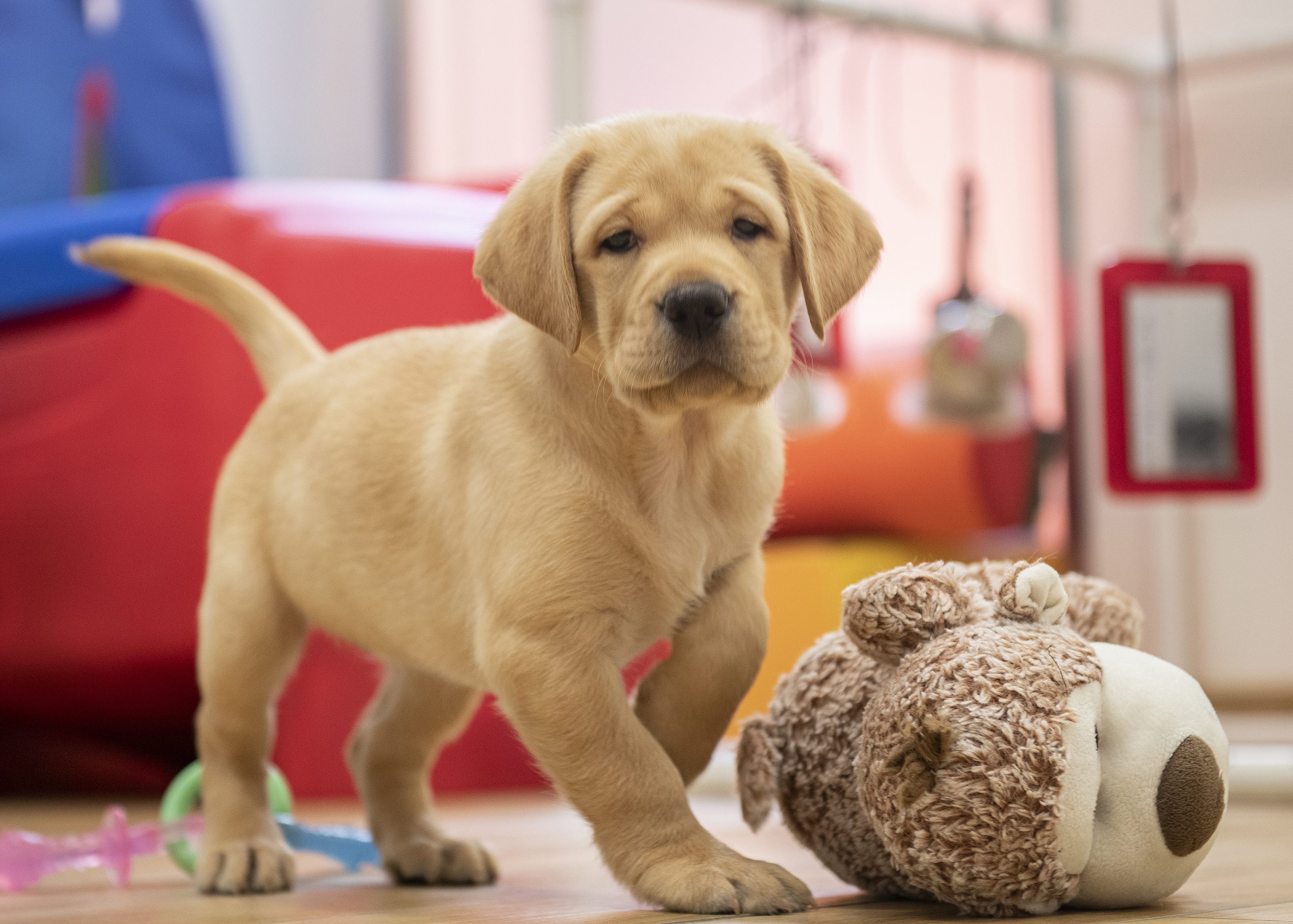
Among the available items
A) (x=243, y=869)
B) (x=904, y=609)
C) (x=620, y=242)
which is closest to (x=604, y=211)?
(x=620, y=242)

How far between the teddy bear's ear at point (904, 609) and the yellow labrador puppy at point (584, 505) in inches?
7.7

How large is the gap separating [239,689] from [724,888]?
77 centimetres

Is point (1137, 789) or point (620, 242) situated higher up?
point (620, 242)

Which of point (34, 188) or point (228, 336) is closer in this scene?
point (228, 336)

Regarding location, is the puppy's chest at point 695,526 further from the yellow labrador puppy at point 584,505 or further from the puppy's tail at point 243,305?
the puppy's tail at point 243,305

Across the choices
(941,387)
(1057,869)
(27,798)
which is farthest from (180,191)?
(1057,869)

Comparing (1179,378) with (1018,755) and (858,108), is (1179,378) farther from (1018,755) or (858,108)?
(858,108)

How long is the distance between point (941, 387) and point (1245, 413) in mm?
901

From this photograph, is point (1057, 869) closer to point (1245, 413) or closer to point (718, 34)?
point (1245, 413)

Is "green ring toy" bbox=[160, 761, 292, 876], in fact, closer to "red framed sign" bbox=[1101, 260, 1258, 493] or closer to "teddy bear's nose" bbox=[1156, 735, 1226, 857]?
"teddy bear's nose" bbox=[1156, 735, 1226, 857]

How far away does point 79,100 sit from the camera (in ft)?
15.8

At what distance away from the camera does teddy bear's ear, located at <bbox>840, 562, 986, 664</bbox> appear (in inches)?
57.6

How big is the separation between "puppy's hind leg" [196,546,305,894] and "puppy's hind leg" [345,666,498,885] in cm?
13

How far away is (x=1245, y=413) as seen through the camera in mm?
2869
